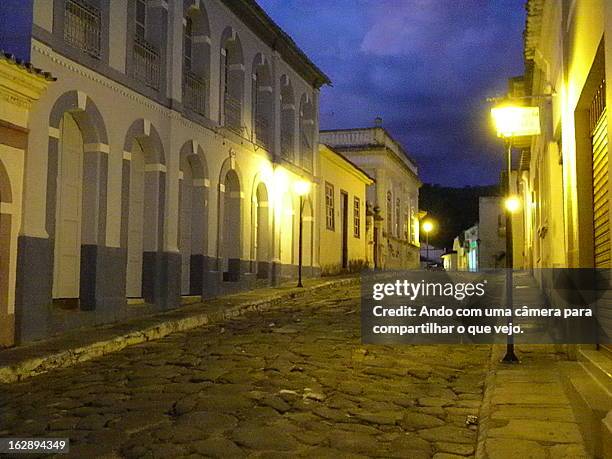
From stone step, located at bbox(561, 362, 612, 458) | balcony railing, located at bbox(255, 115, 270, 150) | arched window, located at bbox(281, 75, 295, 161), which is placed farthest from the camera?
arched window, located at bbox(281, 75, 295, 161)

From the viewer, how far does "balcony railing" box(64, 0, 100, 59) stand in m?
10.4

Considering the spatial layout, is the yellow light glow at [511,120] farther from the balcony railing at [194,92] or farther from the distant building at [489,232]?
the distant building at [489,232]

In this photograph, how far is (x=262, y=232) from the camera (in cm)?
1903

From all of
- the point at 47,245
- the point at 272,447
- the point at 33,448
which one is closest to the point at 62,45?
the point at 47,245

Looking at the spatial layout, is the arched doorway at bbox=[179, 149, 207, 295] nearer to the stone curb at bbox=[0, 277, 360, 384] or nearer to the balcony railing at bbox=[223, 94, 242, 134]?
the stone curb at bbox=[0, 277, 360, 384]

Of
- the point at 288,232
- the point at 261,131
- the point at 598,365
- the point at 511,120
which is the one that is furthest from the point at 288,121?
the point at 598,365

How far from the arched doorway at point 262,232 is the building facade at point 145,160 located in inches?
1.3

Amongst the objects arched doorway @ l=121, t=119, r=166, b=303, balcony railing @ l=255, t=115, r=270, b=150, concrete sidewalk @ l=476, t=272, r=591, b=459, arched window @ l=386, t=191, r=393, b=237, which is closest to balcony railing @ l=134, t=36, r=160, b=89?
arched doorway @ l=121, t=119, r=166, b=303

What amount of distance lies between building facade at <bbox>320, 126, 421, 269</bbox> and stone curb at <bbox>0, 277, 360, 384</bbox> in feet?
64.7

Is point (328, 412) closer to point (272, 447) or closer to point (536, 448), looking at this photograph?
point (272, 447)

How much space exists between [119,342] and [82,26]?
5071 mm

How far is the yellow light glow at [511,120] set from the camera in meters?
8.78

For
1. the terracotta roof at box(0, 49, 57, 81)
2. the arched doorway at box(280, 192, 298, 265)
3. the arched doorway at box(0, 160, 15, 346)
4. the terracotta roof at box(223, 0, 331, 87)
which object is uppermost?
the terracotta roof at box(223, 0, 331, 87)

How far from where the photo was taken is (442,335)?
10656 millimetres
